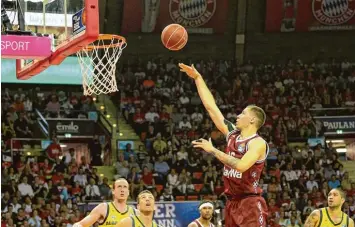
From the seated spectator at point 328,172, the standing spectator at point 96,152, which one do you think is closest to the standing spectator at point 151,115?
the standing spectator at point 96,152

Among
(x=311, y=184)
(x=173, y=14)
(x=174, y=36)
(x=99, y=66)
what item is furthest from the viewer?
(x=173, y=14)

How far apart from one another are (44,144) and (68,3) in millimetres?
11666

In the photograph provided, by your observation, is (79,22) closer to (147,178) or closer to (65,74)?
(147,178)

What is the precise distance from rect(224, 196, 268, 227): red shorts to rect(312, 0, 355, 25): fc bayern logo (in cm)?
2118

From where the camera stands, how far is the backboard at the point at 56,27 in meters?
7.87

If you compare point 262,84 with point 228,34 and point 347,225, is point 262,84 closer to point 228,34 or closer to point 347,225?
point 228,34

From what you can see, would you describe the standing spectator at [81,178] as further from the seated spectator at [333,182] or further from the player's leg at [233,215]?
the player's leg at [233,215]

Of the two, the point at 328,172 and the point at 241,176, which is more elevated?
the point at 241,176

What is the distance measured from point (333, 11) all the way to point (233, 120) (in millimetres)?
7108

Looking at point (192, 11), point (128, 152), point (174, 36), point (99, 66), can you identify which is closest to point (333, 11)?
point (192, 11)

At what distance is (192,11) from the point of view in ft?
86.2

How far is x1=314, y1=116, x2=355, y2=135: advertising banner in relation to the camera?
893 inches

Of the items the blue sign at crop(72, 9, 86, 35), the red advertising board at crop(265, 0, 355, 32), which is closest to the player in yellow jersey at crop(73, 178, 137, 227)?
the blue sign at crop(72, 9, 86, 35)

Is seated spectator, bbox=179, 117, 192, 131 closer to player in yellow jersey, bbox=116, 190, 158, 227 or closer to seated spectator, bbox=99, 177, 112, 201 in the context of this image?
seated spectator, bbox=99, 177, 112, 201
